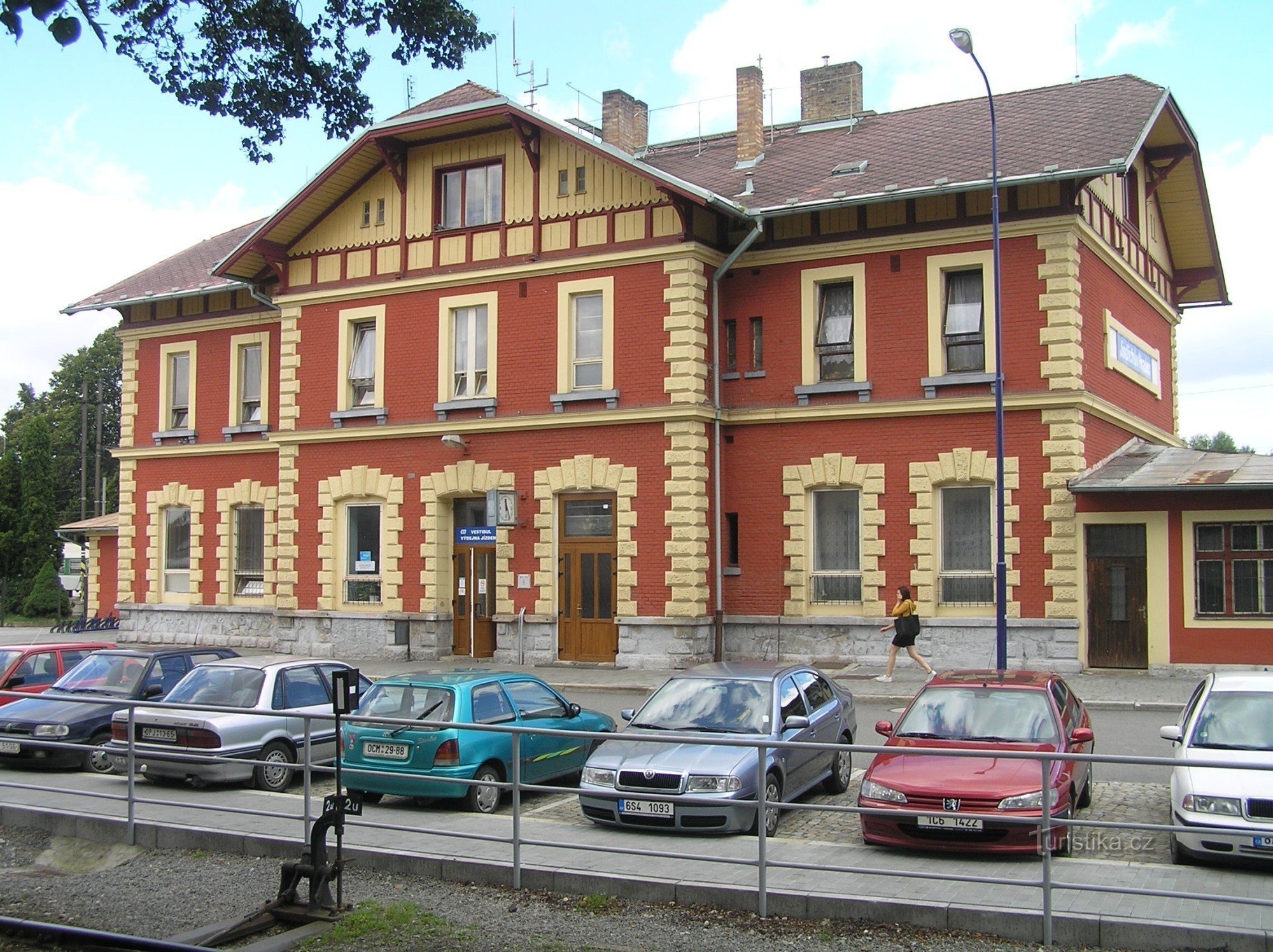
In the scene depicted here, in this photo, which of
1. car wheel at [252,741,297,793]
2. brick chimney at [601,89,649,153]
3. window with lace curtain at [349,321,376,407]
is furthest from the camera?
brick chimney at [601,89,649,153]

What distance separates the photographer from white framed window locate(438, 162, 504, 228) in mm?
27281

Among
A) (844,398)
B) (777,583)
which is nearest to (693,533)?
(777,583)

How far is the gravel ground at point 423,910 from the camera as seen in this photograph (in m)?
8.41

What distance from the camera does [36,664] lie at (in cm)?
1741

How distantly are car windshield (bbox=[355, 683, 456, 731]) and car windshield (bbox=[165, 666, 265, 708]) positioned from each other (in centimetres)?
175

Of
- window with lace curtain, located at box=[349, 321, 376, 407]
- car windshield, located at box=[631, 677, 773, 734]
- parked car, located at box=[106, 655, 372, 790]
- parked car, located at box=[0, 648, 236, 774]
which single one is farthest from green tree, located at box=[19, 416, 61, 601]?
car windshield, located at box=[631, 677, 773, 734]

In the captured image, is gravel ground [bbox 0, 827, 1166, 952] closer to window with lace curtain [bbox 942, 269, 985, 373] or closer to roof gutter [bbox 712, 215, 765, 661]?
roof gutter [bbox 712, 215, 765, 661]

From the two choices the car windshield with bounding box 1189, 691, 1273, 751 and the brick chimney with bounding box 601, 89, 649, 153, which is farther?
the brick chimney with bounding box 601, 89, 649, 153

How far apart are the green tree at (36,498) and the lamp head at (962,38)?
4099cm

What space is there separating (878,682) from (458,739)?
1198cm

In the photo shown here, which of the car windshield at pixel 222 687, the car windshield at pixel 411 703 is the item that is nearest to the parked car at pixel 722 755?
the car windshield at pixel 411 703

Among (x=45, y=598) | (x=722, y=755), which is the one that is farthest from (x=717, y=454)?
(x=45, y=598)

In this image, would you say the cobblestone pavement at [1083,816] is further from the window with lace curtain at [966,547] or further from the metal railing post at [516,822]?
the window with lace curtain at [966,547]

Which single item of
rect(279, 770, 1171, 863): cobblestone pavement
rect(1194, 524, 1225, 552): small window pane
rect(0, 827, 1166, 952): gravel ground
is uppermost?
rect(1194, 524, 1225, 552): small window pane
